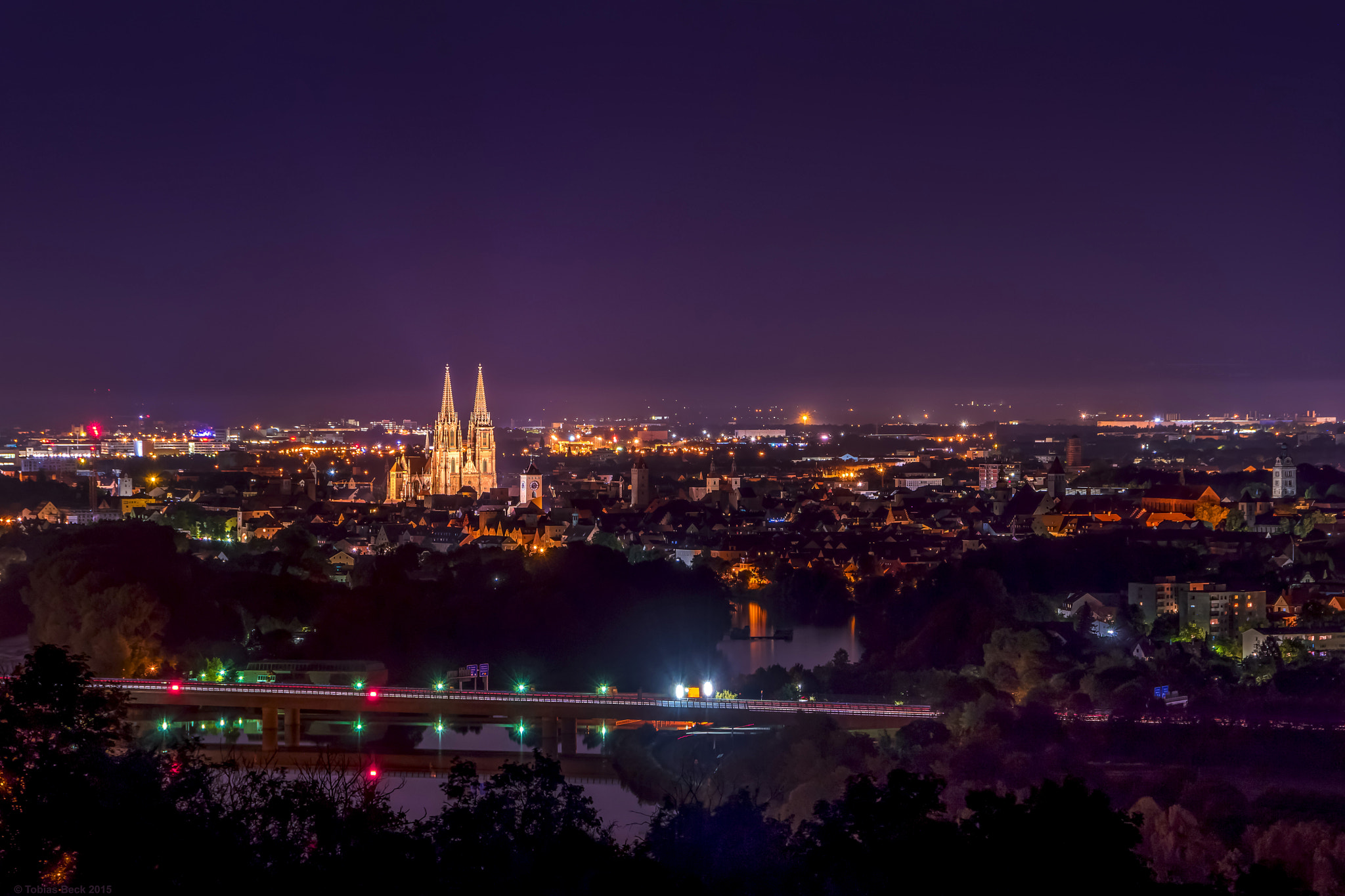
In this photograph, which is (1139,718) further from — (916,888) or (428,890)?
(428,890)

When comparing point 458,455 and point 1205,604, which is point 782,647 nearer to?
point 1205,604

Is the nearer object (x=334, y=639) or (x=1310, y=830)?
(x=1310, y=830)

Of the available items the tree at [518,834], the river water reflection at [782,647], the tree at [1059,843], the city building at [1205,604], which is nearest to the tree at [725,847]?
the tree at [518,834]

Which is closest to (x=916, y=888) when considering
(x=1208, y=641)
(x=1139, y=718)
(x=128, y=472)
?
(x=1139, y=718)

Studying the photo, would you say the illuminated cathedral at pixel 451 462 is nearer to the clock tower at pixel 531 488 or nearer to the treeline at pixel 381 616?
the clock tower at pixel 531 488

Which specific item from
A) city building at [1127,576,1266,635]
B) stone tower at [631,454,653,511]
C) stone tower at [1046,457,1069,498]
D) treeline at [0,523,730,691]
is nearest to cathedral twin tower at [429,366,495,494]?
stone tower at [631,454,653,511]

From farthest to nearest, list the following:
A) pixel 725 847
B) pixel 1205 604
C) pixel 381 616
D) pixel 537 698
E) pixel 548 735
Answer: pixel 1205 604 → pixel 381 616 → pixel 537 698 → pixel 548 735 → pixel 725 847

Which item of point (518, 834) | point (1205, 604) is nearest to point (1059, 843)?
point (518, 834)
